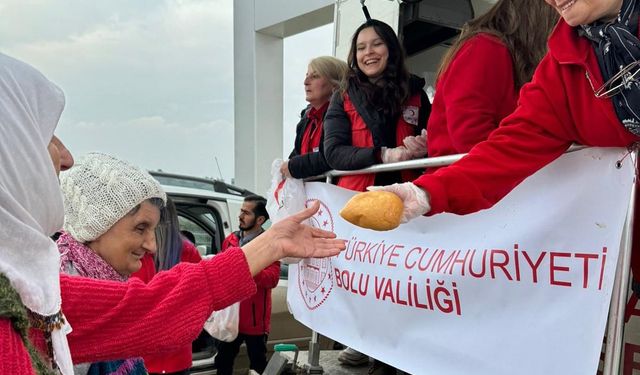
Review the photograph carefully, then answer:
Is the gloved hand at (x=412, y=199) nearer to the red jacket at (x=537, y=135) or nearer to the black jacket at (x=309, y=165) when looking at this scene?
the red jacket at (x=537, y=135)

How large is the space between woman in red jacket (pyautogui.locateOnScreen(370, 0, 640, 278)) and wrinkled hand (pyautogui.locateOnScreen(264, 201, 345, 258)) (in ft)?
1.33

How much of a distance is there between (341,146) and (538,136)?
1.41 meters

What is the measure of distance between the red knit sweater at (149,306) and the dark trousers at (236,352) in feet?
10.1

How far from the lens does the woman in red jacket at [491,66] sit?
219 centimetres

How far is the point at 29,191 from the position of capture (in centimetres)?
108

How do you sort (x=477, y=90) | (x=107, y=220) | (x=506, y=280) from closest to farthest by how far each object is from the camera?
1. (x=506, y=280)
2. (x=107, y=220)
3. (x=477, y=90)

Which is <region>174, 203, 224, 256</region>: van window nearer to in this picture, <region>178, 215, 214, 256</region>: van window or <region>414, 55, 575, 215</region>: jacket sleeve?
<region>178, 215, 214, 256</region>: van window

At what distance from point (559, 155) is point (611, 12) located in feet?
1.47

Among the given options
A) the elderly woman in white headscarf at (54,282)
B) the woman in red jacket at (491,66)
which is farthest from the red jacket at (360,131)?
the elderly woman in white headscarf at (54,282)

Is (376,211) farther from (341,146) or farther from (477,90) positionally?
(341,146)

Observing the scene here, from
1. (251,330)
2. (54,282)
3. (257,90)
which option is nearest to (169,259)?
(251,330)

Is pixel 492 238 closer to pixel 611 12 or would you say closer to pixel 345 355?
pixel 611 12

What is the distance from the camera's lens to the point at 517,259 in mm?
1826

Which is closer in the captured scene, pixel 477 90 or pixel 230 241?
pixel 477 90
